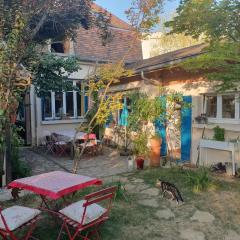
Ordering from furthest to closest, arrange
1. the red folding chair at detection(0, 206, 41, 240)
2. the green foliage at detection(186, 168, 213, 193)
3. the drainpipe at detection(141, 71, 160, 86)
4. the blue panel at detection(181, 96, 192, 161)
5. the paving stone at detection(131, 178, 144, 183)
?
the drainpipe at detection(141, 71, 160, 86)
the blue panel at detection(181, 96, 192, 161)
the paving stone at detection(131, 178, 144, 183)
the green foliage at detection(186, 168, 213, 193)
the red folding chair at detection(0, 206, 41, 240)

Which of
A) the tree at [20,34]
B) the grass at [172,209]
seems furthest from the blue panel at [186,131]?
the tree at [20,34]

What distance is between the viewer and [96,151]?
12.0m

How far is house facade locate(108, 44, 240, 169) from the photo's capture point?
27.9 feet

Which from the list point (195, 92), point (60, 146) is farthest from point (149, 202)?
point (60, 146)

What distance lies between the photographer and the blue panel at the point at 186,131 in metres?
9.76

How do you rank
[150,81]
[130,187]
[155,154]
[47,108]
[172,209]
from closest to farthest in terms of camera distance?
[172,209] < [130,187] < [155,154] < [150,81] < [47,108]

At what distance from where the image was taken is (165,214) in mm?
5500

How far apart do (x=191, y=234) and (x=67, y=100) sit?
12.2 metres

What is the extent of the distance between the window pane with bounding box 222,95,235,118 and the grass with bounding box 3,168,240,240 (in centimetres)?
211

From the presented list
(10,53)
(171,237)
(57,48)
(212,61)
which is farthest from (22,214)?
(57,48)

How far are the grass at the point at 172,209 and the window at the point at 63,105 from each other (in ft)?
28.5

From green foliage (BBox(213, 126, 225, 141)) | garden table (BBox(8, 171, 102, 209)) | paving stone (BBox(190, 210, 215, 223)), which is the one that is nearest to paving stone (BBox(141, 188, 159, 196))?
paving stone (BBox(190, 210, 215, 223))

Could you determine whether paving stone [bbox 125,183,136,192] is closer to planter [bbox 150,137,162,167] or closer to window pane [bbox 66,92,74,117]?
planter [bbox 150,137,162,167]

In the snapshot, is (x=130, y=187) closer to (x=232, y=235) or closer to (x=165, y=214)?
(x=165, y=214)
